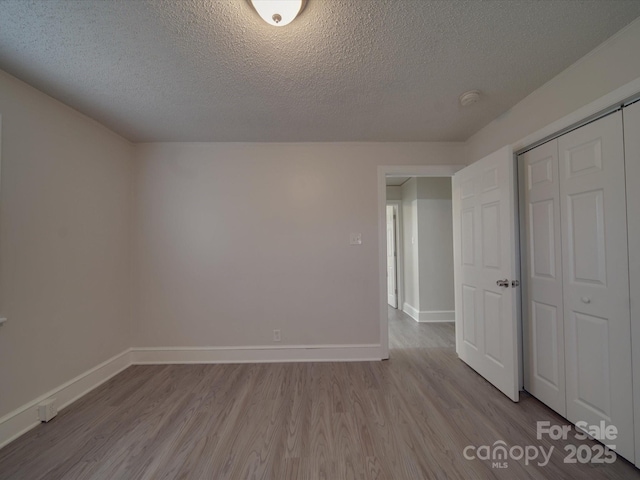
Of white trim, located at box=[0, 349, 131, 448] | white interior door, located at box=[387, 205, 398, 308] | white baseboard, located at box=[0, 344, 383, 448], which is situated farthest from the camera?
white interior door, located at box=[387, 205, 398, 308]

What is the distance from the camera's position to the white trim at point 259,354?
8.52ft

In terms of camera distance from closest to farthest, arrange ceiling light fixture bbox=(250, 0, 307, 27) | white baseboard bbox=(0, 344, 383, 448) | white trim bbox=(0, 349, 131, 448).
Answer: ceiling light fixture bbox=(250, 0, 307, 27) → white trim bbox=(0, 349, 131, 448) → white baseboard bbox=(0, 344, 383, 448)

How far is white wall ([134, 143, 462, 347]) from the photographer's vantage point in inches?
104

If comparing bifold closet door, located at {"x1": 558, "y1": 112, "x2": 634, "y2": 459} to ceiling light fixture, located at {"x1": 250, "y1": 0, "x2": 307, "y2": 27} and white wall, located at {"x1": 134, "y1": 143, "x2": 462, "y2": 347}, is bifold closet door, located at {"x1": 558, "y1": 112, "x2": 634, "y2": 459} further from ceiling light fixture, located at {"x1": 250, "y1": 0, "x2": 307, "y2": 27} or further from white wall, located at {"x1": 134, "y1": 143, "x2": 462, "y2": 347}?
ceiling light fixture, located at {"x1": 250, "y1": 0, "x2": 307, "y2": 27}

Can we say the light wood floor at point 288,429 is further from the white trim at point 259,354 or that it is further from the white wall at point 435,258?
the white wall at point 435,258

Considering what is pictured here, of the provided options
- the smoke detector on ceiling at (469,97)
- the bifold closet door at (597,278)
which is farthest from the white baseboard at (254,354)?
the smoke detector on ceiling at (469,97)

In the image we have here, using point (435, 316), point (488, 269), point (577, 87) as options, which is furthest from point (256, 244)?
point (435, 316)

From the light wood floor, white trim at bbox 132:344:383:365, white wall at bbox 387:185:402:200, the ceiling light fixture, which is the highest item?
the ceiling light fixture

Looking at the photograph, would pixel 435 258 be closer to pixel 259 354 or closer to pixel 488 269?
pixel 488 269

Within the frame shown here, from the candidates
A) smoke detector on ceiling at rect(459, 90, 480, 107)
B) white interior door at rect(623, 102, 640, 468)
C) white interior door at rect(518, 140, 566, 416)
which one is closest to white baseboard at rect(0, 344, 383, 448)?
white interior door at rect(518, 140, 566, 416)

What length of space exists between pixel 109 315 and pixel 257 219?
1.69 metres

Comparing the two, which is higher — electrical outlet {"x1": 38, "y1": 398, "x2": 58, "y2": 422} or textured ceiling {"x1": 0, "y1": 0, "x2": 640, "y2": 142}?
textured ceiling {"x1": 0, "y1": 0, "x2": 640, "y2": 142}

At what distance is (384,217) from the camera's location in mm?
2689

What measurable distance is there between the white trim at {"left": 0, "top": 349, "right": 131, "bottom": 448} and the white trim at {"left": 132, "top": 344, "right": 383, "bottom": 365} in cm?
22
